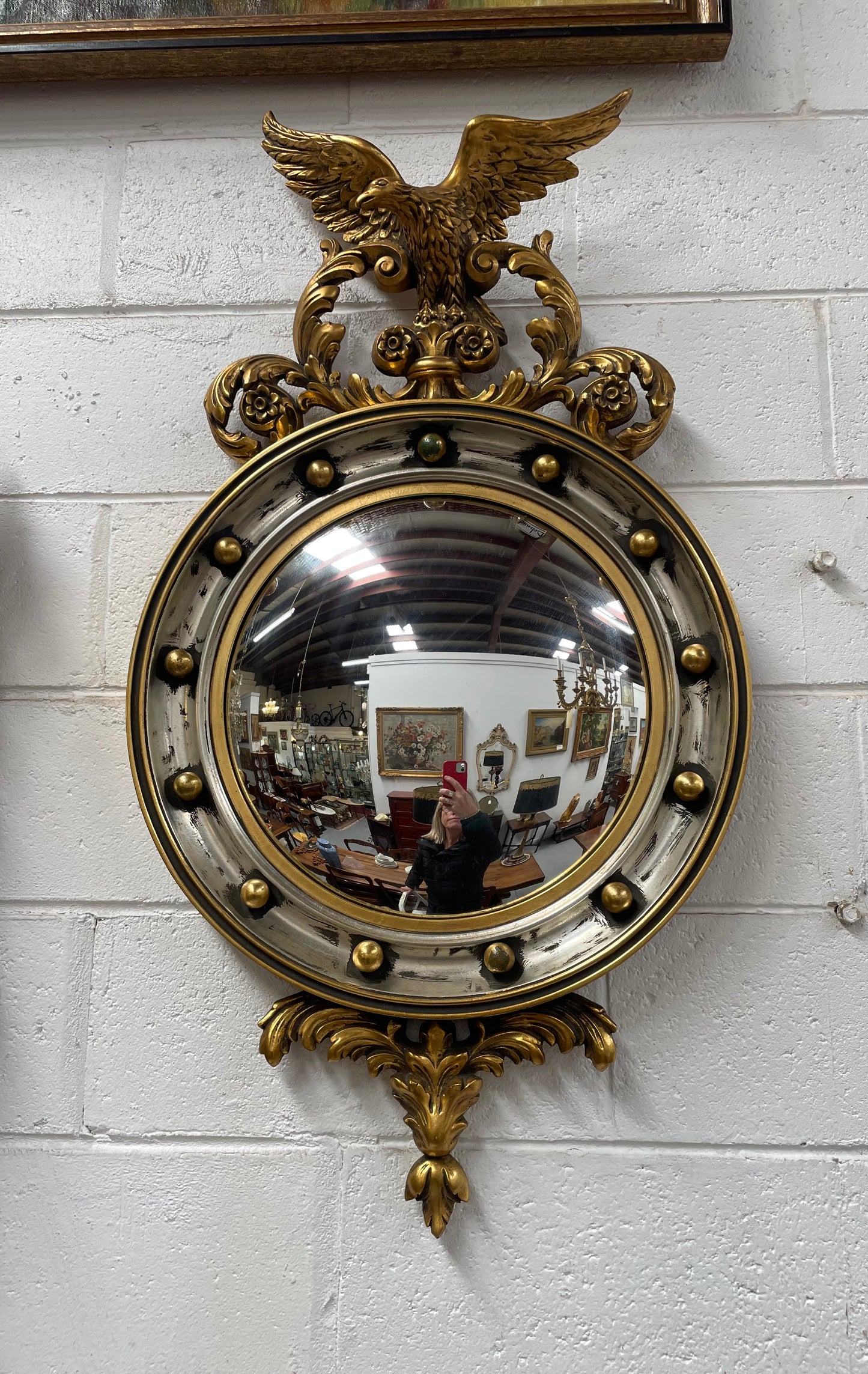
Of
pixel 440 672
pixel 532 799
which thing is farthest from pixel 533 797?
pixel 440 672

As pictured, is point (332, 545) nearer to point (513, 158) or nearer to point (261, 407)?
point (261, 407)

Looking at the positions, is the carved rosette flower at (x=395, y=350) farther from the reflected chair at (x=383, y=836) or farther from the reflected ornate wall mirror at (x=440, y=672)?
the reflected chair at (x=383, y=836)

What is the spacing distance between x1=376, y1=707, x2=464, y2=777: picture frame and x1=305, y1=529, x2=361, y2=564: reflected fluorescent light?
14 cm

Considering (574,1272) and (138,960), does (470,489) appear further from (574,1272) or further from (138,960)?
(574,1272)

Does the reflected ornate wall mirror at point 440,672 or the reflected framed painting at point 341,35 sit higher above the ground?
the reflected framed painting at point 341,35

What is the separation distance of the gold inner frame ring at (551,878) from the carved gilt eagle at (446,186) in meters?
0.16

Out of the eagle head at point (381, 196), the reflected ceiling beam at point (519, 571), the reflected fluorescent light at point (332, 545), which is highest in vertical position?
the eagle head at point (381, 196)

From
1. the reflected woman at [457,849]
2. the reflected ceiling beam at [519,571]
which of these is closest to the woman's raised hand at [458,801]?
the reflected woman at [457,849]

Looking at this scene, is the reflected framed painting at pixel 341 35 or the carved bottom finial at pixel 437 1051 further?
the reflected framed painting at pixel 341 35

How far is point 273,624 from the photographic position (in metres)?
0.72

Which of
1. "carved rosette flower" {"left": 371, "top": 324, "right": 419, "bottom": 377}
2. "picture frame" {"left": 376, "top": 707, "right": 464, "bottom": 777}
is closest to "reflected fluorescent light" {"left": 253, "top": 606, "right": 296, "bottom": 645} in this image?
"picture frame" {"left": 376, "top": 707, "right": 464, "bottom": 777}

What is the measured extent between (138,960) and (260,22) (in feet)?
2.76

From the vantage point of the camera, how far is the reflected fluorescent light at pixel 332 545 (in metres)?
0.72

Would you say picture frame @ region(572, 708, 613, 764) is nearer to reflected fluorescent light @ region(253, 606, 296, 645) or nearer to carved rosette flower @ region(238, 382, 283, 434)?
reflected fluorescent light @ region(253, 606, 296, 645)
